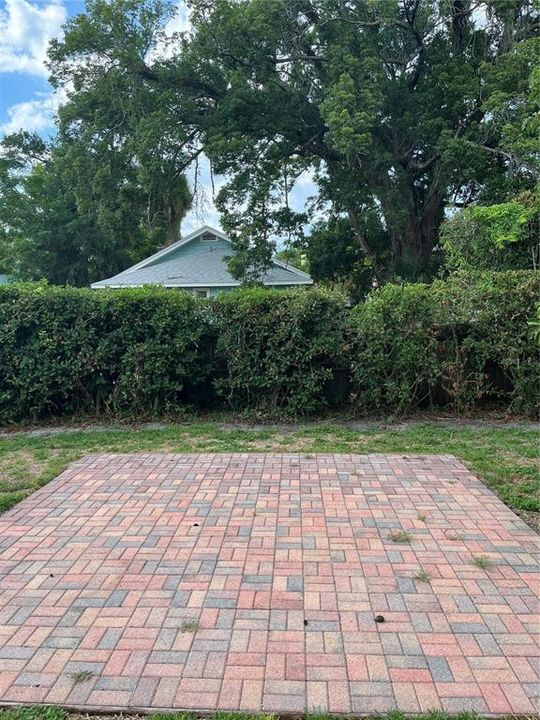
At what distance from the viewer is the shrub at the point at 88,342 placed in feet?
21.6

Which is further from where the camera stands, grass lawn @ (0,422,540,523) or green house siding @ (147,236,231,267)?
green house siding @ (147,236,231,267)

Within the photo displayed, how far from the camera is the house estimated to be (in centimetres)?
1836

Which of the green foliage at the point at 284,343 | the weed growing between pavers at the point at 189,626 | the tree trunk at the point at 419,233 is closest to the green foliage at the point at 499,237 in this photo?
the green foliage at the point at 284,343

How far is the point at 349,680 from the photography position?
2.01 meters

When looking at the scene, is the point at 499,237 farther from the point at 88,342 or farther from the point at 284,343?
the point at 88,342

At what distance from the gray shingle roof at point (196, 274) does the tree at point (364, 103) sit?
1.72 metres

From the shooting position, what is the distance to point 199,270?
761 inches

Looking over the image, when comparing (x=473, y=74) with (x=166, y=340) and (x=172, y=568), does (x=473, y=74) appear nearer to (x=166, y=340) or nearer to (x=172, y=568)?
(x=166, y=340)

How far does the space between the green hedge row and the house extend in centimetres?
1093

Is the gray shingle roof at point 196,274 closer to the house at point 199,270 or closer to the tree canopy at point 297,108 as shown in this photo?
the house at point 199,270

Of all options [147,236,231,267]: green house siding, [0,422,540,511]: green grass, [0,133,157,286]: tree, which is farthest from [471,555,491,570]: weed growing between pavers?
[0,133,157,286]: tree

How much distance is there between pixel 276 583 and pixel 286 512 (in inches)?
37.2

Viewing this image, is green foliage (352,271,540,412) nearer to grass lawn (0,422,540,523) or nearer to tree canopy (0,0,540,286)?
grass lawn (0,422,540,523)

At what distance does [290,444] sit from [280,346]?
146 centimetres
